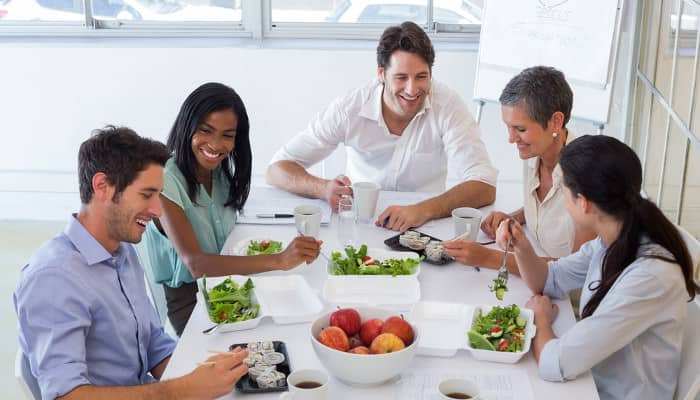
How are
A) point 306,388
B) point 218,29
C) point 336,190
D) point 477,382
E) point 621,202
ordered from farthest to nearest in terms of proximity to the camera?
point 218,29, point 336,190, point 621,202, point 477,382, point 306,388

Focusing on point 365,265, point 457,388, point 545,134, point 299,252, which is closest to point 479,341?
point 457,388

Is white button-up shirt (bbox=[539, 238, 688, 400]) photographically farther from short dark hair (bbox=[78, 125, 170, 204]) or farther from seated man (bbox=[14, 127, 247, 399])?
short dark hair (bbox=[78, 125, 170, 204])

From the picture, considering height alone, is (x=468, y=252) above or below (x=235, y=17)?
below

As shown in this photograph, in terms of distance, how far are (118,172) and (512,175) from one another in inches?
124

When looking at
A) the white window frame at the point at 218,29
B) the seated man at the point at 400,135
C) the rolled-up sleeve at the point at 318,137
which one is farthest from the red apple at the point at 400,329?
the white window frame at the point at 218,29

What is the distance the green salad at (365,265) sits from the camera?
2059 millimetres

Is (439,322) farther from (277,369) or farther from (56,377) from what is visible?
(56,377)

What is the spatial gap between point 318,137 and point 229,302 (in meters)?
1.24

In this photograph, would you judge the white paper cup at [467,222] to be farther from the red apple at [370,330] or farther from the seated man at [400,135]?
the red apple at [370,330]

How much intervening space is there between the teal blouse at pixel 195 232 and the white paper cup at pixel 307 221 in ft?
0.89

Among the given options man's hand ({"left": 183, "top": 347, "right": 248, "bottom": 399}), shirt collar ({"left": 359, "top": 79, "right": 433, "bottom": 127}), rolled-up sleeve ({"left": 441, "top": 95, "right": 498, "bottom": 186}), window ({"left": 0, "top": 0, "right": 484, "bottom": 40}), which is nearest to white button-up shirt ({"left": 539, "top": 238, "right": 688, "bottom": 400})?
man's hand ({"left": 183, "top": 347, "right": 248, "bottom": 399})

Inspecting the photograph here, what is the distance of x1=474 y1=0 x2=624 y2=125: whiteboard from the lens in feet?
11.6

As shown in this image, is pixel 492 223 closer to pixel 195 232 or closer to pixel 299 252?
pixel 299 252

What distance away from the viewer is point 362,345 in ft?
5.29
